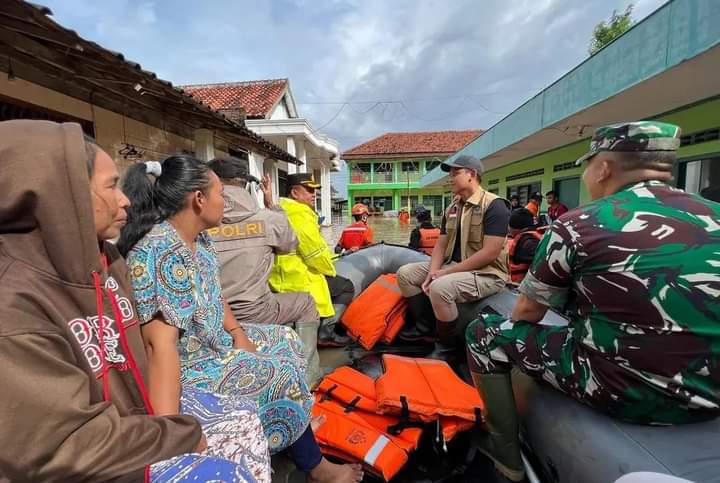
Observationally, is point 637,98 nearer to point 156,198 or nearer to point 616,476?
point 616,476

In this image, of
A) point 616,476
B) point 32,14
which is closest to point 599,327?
point 616,476

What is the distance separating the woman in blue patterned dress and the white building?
24.1 feet

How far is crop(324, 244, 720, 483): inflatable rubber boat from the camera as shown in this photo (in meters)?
0.95

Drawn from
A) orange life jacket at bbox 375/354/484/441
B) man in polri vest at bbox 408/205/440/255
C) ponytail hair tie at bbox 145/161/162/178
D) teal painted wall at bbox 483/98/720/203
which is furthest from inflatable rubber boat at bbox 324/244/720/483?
teal painted wall at bbox 483/98/720/203

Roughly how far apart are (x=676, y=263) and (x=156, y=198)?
64.9 inches

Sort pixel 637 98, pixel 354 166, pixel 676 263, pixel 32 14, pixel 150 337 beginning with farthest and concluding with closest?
pixel 354 166
pixel 637 98
pixel 32 14
pixel 150 337
pixel 676 263

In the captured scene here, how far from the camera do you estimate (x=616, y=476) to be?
987 mm

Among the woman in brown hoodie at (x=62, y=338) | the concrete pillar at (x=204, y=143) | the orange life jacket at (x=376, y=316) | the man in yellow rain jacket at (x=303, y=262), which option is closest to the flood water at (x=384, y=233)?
the orange life jacket at (x=376, y=316)

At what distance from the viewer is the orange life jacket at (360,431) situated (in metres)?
1.50

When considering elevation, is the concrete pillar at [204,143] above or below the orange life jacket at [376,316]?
above

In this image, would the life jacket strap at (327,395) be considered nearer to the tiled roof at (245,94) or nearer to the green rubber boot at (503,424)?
the green rubber boot at (503,424)

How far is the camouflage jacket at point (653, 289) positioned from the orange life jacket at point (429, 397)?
69 centimetres

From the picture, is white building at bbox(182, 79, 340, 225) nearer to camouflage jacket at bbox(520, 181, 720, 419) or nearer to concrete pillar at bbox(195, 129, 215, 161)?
concrete pillar at bbox(195, 129, 215, 161)

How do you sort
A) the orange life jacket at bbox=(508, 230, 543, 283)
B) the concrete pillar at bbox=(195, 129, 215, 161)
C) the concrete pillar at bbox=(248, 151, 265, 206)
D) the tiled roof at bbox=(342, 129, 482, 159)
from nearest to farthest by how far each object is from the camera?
the orange life jacket at bbox=(508, 230, 543, 283)
the concrete pillar at bbox=(195, 129, 215, 161)
the concrete pillar at bbox=(248, 151, 265, 206)
the tiled roof at bbox=(342, 129, 482, 159)
